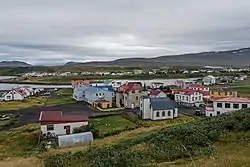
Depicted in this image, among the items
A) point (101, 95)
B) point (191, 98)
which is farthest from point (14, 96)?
point (191, 98)

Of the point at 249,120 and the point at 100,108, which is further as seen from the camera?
the point at 100,108

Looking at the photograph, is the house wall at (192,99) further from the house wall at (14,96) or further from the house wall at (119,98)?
the house wall at (14,96)

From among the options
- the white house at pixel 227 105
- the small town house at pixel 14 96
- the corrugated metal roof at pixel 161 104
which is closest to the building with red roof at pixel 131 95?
the corrugated metal roof at pixel 161 104

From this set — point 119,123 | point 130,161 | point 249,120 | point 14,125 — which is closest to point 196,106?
point 119,123

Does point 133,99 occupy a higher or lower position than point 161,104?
lower

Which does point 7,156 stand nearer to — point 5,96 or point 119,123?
point 119,123

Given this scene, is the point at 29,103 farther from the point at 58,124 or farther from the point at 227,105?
the point at 227,105
